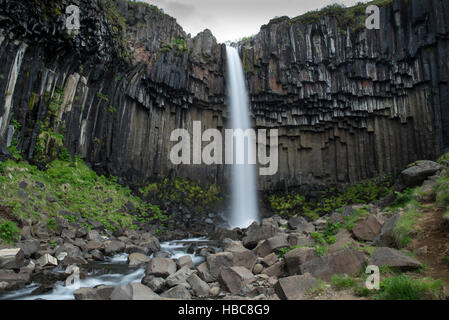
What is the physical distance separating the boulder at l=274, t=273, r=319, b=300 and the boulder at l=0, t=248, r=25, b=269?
6.97m

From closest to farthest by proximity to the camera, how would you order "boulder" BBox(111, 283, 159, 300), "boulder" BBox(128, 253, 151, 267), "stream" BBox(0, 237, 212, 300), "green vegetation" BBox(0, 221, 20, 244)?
"boulder" BBox(111, 283, 159, 300) → "stream" BBox(0, 237, 212, 300) → "green vegetation" BBox(0, 221, 20, 244) → "boulder" BBox(128, 253, 151, 267)

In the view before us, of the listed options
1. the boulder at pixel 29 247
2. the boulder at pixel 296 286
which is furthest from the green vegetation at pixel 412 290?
the boulder at pixel 29 247

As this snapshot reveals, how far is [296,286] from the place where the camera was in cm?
586

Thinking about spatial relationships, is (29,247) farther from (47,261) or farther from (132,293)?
(132,293)

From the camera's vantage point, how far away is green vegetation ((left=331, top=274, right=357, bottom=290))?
5.65 meters

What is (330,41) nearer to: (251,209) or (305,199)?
(305,199)

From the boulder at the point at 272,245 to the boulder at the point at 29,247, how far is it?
716 centimetres

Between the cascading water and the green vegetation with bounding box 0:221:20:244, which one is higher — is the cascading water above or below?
above

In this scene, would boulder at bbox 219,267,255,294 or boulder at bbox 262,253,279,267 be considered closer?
boulder at bbox 219,267,255,294

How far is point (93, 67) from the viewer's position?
18.9 metres

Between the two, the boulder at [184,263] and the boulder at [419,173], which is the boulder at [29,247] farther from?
the boulder at [419,173]

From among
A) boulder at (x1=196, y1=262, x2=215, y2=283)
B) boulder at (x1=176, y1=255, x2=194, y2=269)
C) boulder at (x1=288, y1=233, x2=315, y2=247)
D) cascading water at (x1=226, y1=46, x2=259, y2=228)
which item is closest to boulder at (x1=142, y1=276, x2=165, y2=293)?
boulder at (x1=196, y1=262, x2=215, y2=283)

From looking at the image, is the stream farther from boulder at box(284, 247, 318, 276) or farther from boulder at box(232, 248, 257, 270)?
boulder at box(284, 247, 318, 276)

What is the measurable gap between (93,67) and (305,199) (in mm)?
20094
